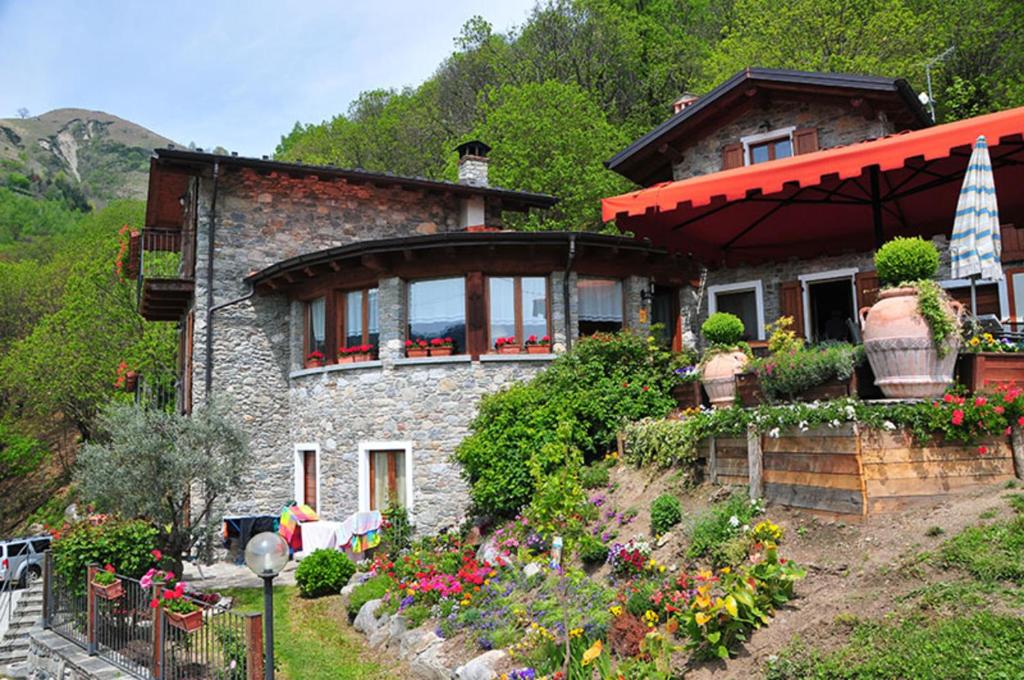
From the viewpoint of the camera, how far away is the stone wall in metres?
14.5

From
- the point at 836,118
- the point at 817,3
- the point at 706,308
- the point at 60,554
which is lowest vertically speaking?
the point at 60,554

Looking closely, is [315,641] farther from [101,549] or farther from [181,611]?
[101,549]

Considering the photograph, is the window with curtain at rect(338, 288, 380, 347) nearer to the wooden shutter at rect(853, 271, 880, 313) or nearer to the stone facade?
the stone facade

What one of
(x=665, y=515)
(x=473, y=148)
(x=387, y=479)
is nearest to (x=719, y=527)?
(x=665, y=515)

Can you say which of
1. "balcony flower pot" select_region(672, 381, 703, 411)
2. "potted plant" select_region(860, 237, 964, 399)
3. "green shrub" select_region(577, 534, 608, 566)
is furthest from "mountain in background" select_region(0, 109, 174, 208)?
"potted plant" select_region(860, 237, 964, 399)

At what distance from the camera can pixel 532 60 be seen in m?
32.7

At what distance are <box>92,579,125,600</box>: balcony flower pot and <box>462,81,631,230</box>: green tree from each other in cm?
1893

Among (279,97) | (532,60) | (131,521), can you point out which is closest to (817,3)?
(532,60)

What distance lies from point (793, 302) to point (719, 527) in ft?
27.7

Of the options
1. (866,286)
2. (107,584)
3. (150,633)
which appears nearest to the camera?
(150,633)

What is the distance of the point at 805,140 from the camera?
14883 millimetres

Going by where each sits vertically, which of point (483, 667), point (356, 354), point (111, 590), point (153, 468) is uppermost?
point (356, 354)

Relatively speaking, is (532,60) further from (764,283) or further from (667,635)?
(667,635)

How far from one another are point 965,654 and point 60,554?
11.4m
